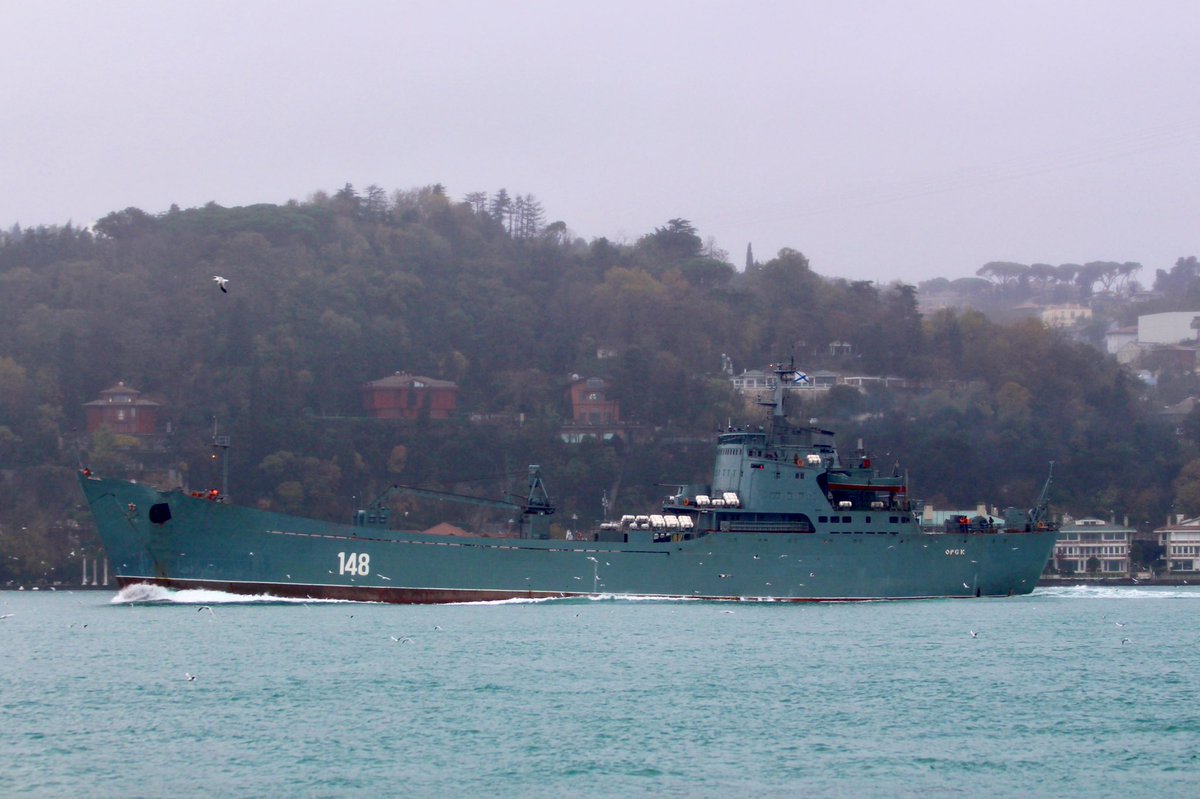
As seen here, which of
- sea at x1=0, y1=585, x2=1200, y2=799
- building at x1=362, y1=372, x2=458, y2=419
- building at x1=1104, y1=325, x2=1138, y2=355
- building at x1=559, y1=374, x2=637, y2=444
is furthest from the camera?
building at x1=1104, y1=325, x2=1138, y2=355

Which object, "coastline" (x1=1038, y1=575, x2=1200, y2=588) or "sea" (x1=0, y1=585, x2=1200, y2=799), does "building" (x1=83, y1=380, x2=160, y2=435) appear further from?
"coastline" (x1=1038, y1=575, x2=1200, y2=588)

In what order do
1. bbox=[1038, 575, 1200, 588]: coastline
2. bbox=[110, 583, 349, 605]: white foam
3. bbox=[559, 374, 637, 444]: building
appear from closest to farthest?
bbox=[110, 583, 349, 605]: white foam, bbox=[1038, 575, 1200, 588]: coastline, bbox=[559, 374, 637, 444]: building

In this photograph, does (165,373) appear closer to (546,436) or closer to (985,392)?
(546,436)

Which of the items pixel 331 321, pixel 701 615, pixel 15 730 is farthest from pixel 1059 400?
pixel 15 730

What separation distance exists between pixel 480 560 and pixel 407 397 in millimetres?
48056

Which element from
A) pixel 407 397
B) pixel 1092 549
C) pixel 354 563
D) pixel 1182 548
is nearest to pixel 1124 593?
pixel 1092 549

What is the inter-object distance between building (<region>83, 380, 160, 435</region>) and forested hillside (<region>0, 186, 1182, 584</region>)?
3.92 feet

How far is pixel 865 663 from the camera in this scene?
37406 mm

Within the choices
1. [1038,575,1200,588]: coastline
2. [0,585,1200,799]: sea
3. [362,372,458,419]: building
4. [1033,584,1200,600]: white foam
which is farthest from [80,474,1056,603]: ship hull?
[362,372,458,419]: building

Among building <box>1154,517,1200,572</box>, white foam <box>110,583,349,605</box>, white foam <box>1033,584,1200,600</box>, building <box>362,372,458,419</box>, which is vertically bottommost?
white foam <box>1033,584,1200,600</box>

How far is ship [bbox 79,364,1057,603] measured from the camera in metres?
48.9

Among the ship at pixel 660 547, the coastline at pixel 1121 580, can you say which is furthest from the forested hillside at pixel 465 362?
the ship at pixel 660 547

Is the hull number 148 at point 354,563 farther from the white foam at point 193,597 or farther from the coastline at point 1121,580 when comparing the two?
the coastline at point 1121,580

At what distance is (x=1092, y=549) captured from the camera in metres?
88.0
